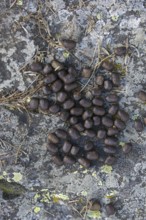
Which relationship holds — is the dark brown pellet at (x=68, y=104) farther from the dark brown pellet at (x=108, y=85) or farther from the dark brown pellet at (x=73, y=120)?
the dark brown pellet at (x=108, y=85)

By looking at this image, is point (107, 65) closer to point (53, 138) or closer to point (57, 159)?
point (53, 138)

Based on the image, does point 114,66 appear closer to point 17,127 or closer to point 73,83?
point 73,83

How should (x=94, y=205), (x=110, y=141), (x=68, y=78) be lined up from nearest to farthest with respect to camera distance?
(x=68, y=78) → (x=110, y=141) → (x=94, y=205)

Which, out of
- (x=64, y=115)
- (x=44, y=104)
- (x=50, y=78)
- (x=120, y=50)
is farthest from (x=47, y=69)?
(x=120, y=50)

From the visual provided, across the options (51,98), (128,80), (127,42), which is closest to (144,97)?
(128,80)

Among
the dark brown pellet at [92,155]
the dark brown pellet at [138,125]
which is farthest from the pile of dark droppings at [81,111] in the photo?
the dark brown pellet at [138,125]

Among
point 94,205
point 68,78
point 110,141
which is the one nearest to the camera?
point 68,78

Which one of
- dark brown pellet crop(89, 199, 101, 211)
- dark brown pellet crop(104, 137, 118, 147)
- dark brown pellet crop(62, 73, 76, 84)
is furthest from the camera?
dark brown pellet crop(89, 199, 101, 211)

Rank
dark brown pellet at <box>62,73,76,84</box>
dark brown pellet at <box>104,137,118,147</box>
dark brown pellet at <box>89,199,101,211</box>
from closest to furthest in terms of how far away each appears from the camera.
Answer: dark brown pellet at <box>62,73,76,84</box>
dark brown pellet at <box>104,137,118,147</box>
dark brown pellet at <box>89,199,101,211</box>

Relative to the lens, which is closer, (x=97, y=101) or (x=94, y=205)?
(x=97, y=101)

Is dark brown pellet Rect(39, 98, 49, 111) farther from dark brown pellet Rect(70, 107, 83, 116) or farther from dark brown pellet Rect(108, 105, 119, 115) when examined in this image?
dark brown pellet Rect(108, 105, 119, 115)

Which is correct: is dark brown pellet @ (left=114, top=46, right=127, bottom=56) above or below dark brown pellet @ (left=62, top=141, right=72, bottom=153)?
above

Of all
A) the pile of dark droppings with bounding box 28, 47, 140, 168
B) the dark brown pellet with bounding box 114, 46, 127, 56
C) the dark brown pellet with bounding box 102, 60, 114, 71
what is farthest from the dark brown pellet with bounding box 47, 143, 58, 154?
the dark brown pellet with bounding box 114, 46, 127, 56

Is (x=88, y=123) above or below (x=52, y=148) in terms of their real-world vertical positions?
above
